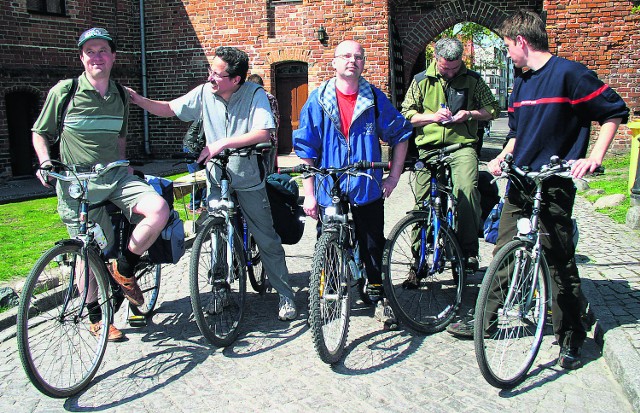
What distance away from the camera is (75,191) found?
13.4 ft

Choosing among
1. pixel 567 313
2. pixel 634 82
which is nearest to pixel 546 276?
pixel 567 313

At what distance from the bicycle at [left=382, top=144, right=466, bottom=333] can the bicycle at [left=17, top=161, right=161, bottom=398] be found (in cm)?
191

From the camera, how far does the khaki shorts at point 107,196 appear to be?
4418 mm

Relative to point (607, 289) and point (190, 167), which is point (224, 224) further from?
point (190, 167)

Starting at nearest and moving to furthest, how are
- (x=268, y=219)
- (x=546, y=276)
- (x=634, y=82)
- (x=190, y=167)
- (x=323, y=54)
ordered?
(x=546, y=276) → (x=268, y=219) → (x=190, y=167) → (x=634, y=82) → (x=323, y=54)

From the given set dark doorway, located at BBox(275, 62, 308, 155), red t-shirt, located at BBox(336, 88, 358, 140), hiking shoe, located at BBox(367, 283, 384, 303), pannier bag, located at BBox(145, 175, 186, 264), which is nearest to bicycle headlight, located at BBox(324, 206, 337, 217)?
red t-shirt, located at BBox(336, 88, 358, 140)

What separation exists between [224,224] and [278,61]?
45.1ft

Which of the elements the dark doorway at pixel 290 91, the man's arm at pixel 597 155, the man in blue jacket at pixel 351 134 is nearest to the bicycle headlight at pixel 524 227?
the man's arm at pixel 597 155

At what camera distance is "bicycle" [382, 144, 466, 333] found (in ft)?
15.2

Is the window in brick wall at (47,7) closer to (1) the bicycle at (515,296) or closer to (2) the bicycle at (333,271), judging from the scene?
(2) the bicycle at (333,271)

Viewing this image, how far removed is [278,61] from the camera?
17688 mm

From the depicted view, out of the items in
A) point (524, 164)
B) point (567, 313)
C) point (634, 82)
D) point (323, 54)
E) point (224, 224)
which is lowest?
point (567, 313)

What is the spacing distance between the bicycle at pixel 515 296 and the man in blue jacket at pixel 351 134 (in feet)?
3.28

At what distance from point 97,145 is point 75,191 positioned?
0.53 m
